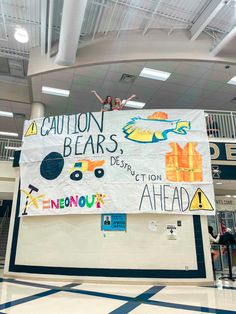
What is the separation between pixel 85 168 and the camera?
5.71 metres

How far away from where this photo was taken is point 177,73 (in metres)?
8.20

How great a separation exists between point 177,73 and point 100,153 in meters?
4.20

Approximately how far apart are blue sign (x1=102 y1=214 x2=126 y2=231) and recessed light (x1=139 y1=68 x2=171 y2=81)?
15.5 feet

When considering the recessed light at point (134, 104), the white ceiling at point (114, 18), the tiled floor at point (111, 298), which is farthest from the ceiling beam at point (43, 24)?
the tiled floor at point (111, 298)

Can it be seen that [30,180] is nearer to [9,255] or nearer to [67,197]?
[67,197]


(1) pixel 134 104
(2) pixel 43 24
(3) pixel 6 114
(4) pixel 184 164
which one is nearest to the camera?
(4) pixel 184 164

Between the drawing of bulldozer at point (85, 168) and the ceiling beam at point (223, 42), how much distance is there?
4599mm

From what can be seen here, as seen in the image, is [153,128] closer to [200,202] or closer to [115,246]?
[200,202]

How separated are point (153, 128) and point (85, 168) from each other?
1763 mm

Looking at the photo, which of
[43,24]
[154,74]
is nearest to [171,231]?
[154,74]

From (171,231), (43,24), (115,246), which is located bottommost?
(115,246)

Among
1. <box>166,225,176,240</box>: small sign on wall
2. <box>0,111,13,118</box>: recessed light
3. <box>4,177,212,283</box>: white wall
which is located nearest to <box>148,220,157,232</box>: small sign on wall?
<box>4,177,212,283</box>: white wall

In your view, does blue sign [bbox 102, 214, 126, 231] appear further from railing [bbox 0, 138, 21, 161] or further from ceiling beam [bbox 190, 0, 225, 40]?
ceiling beam [bbox 190, 0, 225, 40]

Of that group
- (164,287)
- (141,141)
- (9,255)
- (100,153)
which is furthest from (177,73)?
(9,255)
